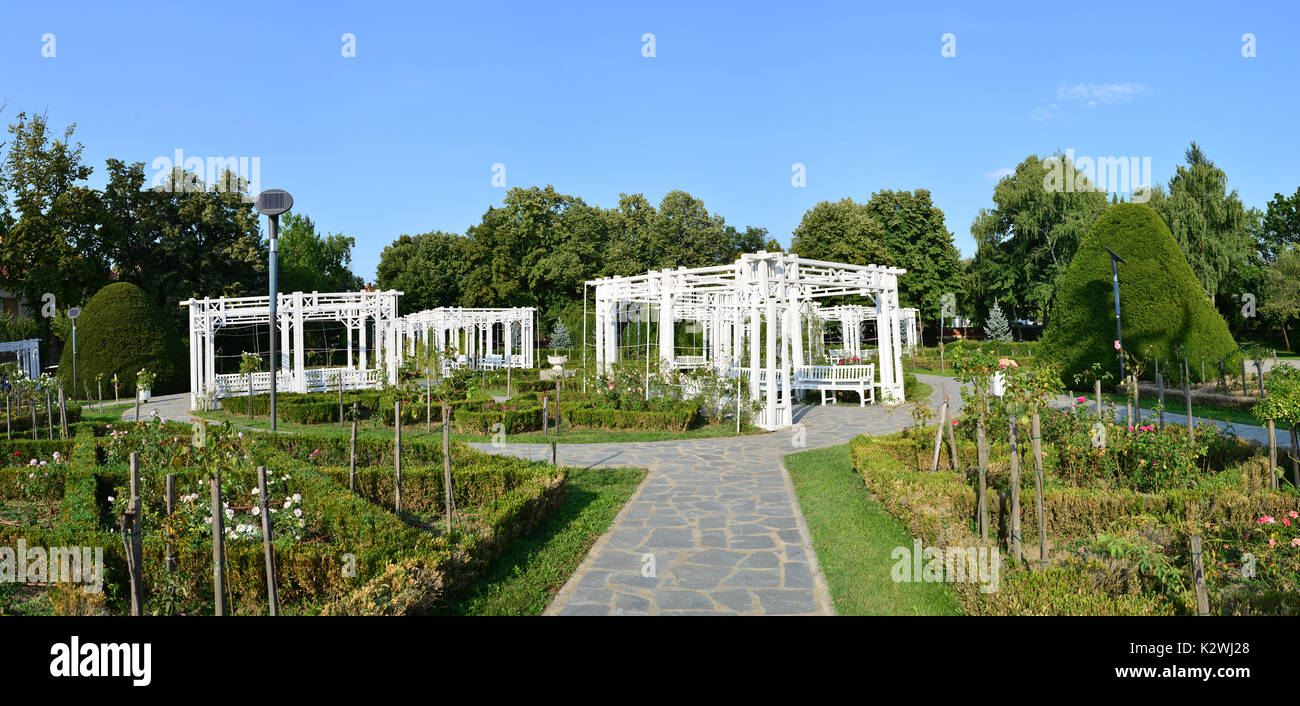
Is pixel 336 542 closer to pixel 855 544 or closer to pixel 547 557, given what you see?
pixel 547 557

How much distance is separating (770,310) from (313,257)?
1875 inches

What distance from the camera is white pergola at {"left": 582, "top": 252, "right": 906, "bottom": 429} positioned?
1452 cm

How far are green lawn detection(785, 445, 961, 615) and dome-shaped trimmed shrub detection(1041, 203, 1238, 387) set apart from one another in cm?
1004

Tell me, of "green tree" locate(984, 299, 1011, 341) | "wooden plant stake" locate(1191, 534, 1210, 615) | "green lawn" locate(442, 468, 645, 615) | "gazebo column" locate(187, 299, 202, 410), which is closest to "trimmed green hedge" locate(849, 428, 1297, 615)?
"wooden plant stake" locate(1191, 534, 1210, 615)

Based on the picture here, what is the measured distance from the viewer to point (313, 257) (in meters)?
52.8

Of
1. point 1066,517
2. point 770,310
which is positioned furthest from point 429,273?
point 1066,517

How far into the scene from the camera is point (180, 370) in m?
27.6

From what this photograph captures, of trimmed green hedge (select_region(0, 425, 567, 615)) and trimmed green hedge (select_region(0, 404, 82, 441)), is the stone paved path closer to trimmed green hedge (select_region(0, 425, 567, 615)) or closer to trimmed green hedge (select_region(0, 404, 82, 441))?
trimmed green hedge (select_region(0, 425, 567, 615))

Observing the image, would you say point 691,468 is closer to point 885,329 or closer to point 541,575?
point 541,575

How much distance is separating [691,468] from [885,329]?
33.4 feet

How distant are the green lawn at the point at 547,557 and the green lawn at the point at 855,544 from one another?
207 centimetres

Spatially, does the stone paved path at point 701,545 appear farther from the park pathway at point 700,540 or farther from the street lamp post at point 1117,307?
the street lamp post at point 1117,307
